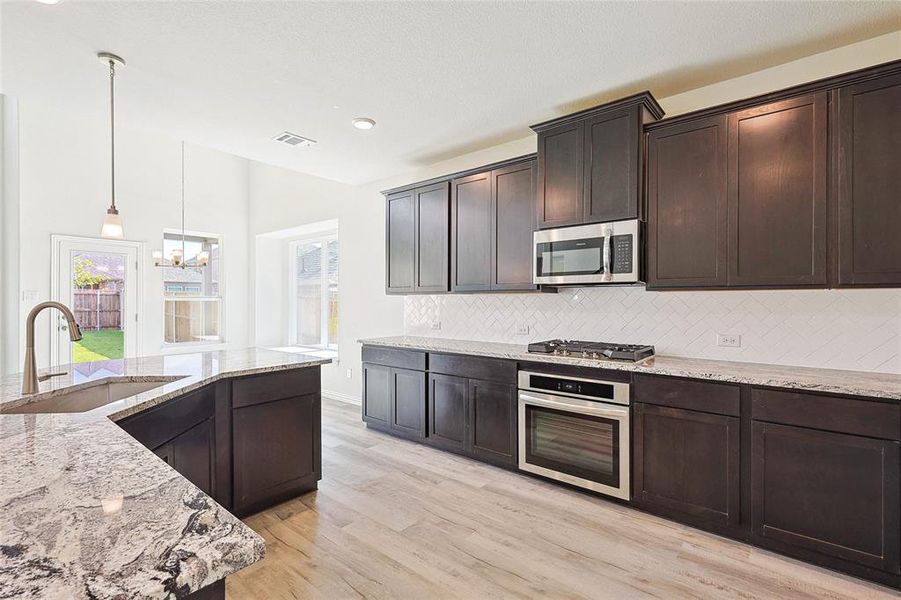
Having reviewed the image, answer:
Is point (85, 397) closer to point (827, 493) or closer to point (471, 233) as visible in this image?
point (471, 233)

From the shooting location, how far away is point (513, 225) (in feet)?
12.0

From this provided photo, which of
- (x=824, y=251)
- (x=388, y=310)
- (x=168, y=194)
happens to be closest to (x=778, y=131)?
(x=824, y=251)

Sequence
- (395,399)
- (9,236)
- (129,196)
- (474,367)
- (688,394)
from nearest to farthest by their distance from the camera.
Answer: (688,394) < (474,367) < (395,399) < (9,236) < (129,196)

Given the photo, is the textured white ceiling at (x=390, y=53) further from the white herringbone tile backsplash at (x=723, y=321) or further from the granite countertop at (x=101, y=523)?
the granite countertop at (x=101, y=523)

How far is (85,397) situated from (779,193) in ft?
12.5

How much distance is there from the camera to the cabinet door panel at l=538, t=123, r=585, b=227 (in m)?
3.13

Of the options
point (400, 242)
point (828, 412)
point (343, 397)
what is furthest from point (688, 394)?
point (343, 397)

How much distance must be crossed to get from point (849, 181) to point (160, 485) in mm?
3159

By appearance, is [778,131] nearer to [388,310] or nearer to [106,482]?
[106,482]

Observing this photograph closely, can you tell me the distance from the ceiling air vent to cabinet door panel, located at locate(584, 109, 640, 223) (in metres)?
2.34

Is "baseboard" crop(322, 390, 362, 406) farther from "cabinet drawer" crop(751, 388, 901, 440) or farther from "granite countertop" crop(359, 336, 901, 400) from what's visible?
"cabinet drawer" crop(751, 388, 901, 440)

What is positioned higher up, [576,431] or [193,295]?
[193,295]

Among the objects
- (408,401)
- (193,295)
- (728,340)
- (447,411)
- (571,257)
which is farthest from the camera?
(193,295)

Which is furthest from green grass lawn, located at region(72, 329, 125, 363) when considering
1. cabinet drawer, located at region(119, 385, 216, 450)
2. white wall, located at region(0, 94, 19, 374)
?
cabinet drawer, located at region(119, 385, 216, 450)
